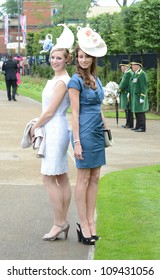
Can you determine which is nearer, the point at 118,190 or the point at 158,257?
the point at 158,257

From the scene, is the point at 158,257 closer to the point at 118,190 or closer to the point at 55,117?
the point at 55,117

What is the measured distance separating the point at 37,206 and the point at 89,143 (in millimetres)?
2276

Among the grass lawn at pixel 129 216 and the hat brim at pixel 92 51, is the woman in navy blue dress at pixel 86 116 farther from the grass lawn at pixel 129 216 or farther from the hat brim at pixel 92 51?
the grass lawn at pixel 129 216

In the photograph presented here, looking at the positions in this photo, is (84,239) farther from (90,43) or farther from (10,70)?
(10,70)

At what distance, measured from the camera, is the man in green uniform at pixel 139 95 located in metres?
18.4

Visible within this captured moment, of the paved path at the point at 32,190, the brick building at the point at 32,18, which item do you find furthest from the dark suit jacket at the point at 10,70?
the brick building at the point at 32,18

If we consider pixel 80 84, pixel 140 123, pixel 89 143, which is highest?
pixel 80 84

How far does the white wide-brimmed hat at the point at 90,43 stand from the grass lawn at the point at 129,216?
1754 millimetres

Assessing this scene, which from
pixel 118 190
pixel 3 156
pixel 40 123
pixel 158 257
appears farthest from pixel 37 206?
pixel 3 156

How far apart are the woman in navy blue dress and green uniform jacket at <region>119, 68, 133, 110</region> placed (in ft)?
38.2

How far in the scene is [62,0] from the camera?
157 feet

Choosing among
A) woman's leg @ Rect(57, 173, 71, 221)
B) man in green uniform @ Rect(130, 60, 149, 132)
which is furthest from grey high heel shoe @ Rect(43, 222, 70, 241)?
man in green uniform @ Rect(130, 60, 149, 132)

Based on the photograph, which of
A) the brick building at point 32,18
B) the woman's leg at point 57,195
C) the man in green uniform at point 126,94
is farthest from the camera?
the brick building at point 32,18

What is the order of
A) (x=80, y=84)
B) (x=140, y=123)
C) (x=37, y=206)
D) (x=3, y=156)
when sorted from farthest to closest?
(x=140, y=123) < (x=3, y=156) < (x=37, y=206) < (x=80, y=84)
